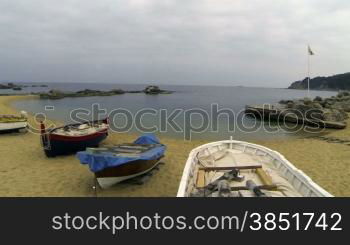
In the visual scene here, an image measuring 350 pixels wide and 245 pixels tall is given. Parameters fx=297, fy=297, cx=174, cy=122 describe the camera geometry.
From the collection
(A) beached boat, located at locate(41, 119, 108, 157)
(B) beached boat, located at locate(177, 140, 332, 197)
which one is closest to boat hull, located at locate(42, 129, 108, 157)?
(A) beached boat, located at locate(41, 119, 108, 157)

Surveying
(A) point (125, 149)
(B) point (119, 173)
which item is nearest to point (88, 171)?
(A) point (125, 149)

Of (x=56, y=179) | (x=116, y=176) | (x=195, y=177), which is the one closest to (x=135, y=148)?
(x=116, y=176)

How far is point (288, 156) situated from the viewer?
14.1 meters

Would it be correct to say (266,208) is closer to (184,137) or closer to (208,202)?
(208,202)

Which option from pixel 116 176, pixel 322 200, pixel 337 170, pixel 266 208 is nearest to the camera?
pixel 266 208

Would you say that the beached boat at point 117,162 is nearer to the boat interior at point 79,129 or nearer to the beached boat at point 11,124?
the boat interior at point 79,129

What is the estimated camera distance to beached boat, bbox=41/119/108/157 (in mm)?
12875

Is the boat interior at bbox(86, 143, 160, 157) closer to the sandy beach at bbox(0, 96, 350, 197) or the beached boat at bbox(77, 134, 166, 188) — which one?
the beached boat at bbox(77, 134, 166, 188)

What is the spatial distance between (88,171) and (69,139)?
109 inches

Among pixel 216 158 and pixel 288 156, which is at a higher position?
pixel 216 158

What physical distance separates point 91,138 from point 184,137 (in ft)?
24.4

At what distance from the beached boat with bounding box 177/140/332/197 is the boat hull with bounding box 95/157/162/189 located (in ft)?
5.98

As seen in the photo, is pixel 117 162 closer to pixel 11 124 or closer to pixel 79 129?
pixel 79 129

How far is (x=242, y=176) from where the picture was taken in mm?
7129
